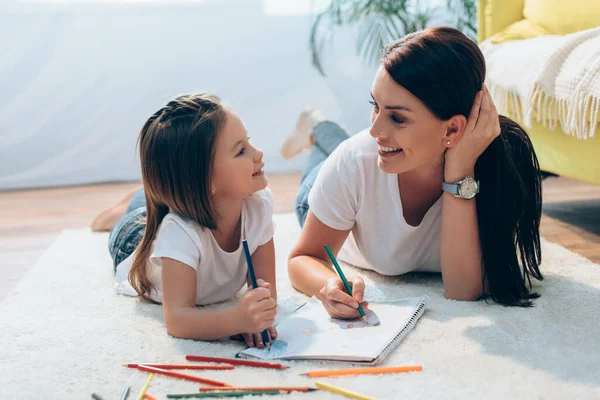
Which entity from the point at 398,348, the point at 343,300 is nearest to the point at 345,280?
the point at 343,300

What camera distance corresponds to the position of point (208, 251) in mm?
1272

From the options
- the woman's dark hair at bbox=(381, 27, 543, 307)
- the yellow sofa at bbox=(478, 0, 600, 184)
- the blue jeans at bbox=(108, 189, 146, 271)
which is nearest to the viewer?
the woman's dark hair at bbox=(381, 27, 543, 307)

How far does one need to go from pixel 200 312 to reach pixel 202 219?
0.18m

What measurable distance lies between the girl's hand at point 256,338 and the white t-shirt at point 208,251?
17 centimetres

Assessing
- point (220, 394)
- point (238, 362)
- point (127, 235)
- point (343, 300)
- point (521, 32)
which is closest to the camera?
point (220, 394)

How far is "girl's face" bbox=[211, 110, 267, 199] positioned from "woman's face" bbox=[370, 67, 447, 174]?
227mm

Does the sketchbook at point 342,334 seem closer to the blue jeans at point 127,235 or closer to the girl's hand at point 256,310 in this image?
the girl's hand at point 256,310

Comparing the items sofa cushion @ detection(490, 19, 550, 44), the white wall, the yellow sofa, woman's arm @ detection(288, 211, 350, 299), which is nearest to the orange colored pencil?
woman's arm @ detection(288, 211, 350, 299)

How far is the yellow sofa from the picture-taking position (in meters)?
1.77

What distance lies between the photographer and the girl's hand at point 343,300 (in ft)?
3.78

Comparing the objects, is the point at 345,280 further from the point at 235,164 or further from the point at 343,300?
the point at 235,164

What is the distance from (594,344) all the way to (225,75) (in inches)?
102

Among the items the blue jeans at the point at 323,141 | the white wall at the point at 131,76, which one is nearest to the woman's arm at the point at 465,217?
the blue jeans at the point at 323,141

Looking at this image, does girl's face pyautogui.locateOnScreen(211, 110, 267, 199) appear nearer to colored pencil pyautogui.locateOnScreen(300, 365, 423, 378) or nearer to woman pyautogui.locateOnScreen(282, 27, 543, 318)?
woman pyautogui.locateOnScreen(282, 27, 543, 318)
